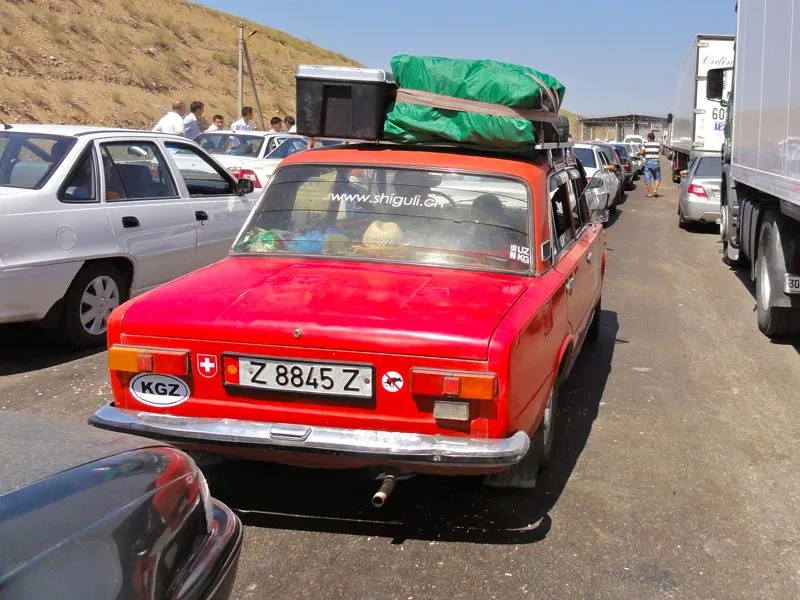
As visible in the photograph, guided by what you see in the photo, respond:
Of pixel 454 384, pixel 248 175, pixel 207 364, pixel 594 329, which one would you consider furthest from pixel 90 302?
pixel 248 175

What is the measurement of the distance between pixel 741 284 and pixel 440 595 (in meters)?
8.16

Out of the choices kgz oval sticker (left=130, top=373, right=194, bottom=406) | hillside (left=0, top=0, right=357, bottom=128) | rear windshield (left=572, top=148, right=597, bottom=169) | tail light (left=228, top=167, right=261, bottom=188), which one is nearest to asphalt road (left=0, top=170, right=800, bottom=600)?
kgz oval sticker (left=130, top=373, right=194, bottom=406)

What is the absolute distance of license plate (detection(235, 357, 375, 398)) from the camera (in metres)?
3.34

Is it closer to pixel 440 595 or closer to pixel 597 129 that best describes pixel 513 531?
pixel 440 595

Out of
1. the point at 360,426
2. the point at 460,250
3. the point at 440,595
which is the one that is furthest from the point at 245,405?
the point at 460,250

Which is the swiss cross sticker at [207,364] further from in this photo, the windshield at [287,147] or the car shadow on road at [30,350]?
the windshield at [287,147]

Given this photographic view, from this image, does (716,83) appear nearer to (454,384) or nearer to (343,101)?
(343,101)

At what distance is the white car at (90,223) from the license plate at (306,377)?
304 cm

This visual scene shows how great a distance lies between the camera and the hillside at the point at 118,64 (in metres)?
34.1

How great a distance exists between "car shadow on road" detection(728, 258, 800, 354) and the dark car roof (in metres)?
6.00

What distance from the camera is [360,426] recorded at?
3.37m

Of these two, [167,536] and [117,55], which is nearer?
[167,536]

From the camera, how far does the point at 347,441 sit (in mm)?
3297

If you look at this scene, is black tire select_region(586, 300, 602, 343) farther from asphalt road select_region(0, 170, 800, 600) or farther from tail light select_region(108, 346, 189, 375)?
tail light select_region(108, 346, 189, 375)
